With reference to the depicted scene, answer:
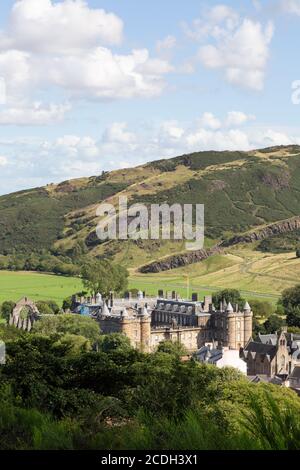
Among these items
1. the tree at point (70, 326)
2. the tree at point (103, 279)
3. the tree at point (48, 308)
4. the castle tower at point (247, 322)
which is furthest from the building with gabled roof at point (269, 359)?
the tree at point (103, 279)

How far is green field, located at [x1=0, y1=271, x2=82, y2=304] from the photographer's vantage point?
15005 centimetres

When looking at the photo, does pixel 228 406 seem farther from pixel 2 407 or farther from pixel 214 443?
pixel 214 443

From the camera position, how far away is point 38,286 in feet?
563

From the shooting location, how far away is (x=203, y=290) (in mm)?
159250

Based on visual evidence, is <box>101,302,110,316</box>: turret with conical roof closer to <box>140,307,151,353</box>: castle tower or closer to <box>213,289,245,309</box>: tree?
<box>140,307,151,353</box>: castle tower

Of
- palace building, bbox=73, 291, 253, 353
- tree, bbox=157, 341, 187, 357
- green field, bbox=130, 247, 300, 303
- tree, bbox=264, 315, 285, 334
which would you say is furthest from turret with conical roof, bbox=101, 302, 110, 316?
green field, bbox=130, 247, 300, 303

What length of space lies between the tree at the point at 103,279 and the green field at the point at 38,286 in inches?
290

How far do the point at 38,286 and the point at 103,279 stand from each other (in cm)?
3438

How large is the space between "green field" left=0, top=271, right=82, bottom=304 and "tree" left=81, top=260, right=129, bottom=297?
738cm

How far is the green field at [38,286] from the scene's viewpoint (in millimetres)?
150050

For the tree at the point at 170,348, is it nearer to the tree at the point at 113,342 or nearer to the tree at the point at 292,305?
the tree at the point at 113,342

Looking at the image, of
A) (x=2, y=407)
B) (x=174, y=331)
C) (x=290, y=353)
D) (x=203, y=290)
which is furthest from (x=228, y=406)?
(x=203, y=290)

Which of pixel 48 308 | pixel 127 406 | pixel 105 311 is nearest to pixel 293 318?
pixel 105 311

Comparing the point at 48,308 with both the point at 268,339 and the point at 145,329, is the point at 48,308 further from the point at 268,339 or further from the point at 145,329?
the point at 268,339
